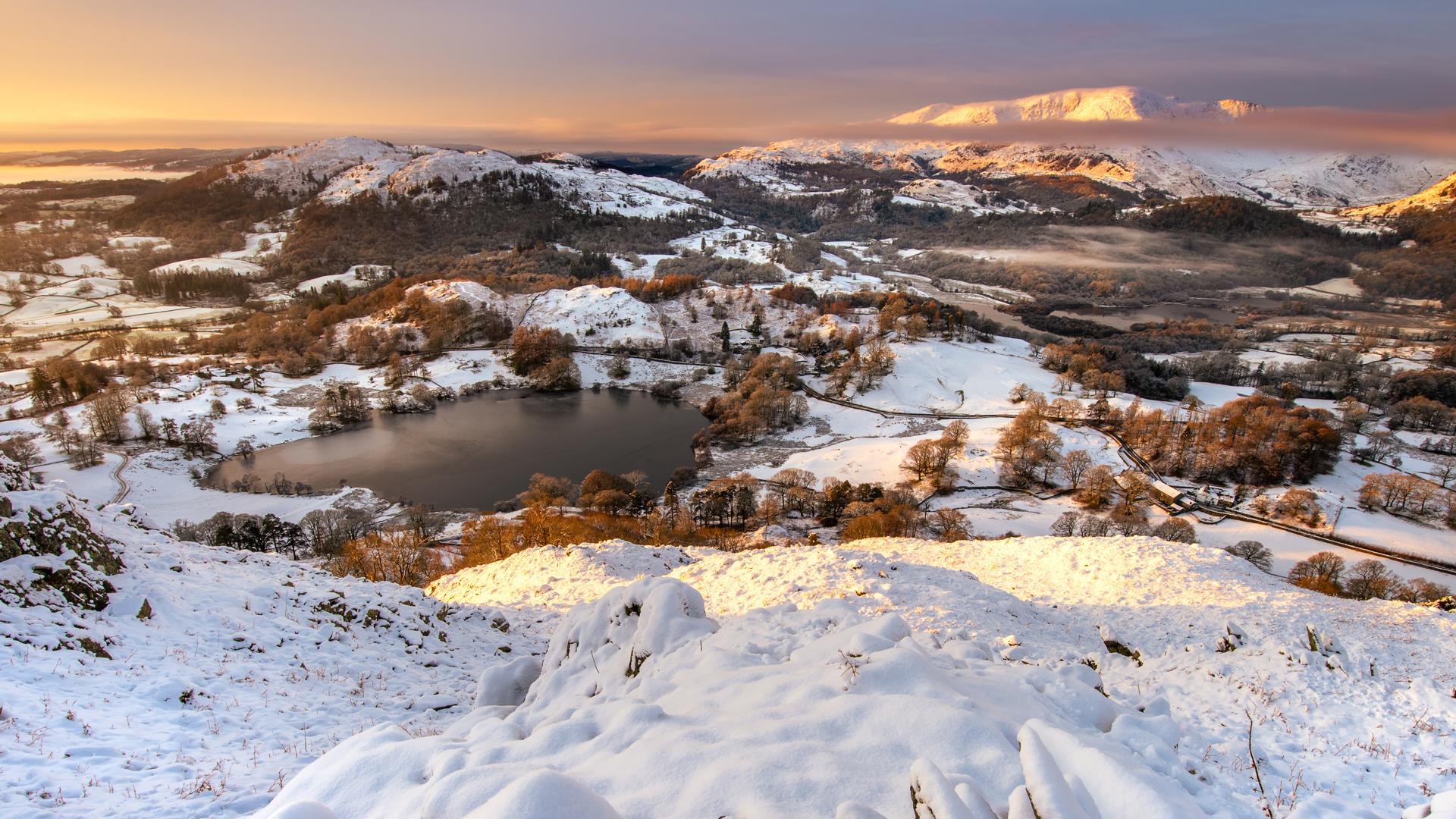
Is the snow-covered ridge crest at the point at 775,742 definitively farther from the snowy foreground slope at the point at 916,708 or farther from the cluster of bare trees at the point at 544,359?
the cluster of bare trees at the point at 544,359

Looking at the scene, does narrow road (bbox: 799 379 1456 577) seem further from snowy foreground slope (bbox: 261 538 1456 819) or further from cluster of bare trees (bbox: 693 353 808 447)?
snowy foreground slope (bbox: 261 538 1456 819)

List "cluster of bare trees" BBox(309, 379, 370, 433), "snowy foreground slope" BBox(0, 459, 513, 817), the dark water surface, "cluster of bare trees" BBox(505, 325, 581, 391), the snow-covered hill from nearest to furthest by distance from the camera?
the snow-covered hill < "snowy foreground slope" BBox(0, 459, 513, 817) < the dark water surface < "cluster of bare trees" BBox(309, 379, 370, 433) < "cluster of bare trees" BBox(505, 325, 581, 391)

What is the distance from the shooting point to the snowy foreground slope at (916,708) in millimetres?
4973

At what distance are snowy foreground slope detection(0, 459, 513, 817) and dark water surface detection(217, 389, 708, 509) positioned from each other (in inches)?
1545

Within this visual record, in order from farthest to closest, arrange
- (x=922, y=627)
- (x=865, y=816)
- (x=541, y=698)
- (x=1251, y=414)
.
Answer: (x=1251, y=414)
(x=922, y=627)
(x=541, y=698)
(x=865, y=816)

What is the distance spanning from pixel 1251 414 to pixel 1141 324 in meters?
80.3

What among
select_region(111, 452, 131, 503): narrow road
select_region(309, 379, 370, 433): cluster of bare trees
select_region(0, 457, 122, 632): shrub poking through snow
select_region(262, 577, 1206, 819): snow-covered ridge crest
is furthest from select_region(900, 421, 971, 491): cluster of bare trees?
select_region(111, 452, 131, 503): narrow road

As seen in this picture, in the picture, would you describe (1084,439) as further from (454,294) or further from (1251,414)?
(454,294)

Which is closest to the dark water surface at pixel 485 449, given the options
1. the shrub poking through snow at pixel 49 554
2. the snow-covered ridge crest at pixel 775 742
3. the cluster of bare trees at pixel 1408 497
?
the shrub poking through snow at pixel 49 554

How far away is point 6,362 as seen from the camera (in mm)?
75125

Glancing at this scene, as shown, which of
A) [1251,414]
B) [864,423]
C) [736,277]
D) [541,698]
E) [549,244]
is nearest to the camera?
[541,698]

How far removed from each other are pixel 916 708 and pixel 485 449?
213ft

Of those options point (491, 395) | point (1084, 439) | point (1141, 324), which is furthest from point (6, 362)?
point (1141, 324)

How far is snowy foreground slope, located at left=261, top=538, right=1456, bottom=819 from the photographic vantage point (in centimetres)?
497
